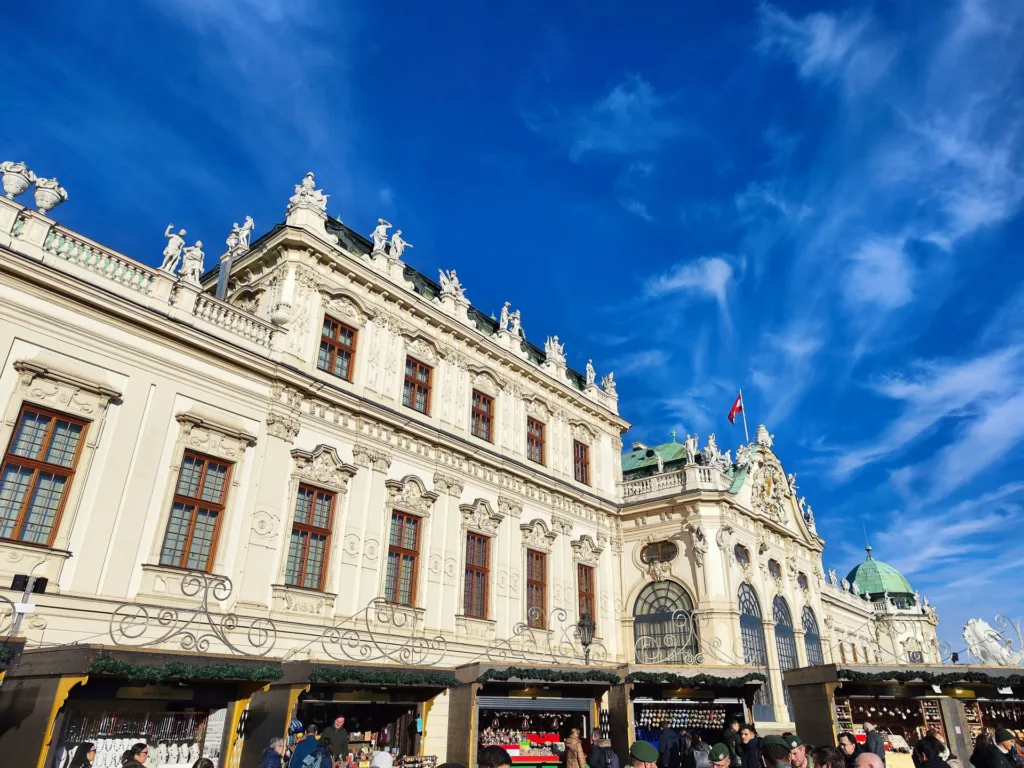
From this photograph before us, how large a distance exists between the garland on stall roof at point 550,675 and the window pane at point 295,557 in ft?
18.6

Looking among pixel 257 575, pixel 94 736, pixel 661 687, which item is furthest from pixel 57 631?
pixel 661 687

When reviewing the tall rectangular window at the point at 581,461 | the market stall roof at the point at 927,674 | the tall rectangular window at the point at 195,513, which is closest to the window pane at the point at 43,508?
the tall rectangular window at the point at 195,513

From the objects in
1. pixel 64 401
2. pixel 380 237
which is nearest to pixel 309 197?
pixel 380 237

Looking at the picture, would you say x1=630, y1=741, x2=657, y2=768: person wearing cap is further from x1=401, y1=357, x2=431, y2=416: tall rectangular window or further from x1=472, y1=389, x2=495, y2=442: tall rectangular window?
x1=472, y1=389, x2=495, y2=442: tall rectangular window

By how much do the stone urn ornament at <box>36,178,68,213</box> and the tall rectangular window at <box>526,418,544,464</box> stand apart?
18227 millimetres

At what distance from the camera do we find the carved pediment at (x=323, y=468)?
20859 millimetres

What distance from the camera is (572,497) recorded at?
30734mm

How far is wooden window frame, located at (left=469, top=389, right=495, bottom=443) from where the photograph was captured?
27.8 meters

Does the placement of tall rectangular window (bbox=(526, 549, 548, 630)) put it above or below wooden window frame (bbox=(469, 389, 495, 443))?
below

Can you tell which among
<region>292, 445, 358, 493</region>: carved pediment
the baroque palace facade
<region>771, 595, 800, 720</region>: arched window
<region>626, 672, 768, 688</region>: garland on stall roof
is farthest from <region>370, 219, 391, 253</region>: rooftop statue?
<region>771, 595, 800, 720</region>: arched window

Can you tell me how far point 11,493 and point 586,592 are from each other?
2090 centimetres

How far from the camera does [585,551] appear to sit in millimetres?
30641

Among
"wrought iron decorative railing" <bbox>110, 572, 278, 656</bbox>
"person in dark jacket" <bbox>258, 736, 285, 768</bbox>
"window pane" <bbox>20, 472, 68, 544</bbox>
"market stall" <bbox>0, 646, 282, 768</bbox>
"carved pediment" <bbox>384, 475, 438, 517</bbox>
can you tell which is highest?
"carved pediment" <bbox>384, 475, 438, 517</bbox>

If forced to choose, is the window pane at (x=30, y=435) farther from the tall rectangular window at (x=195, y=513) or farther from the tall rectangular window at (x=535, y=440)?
the tall rectangular window at (x=535, y=440)
